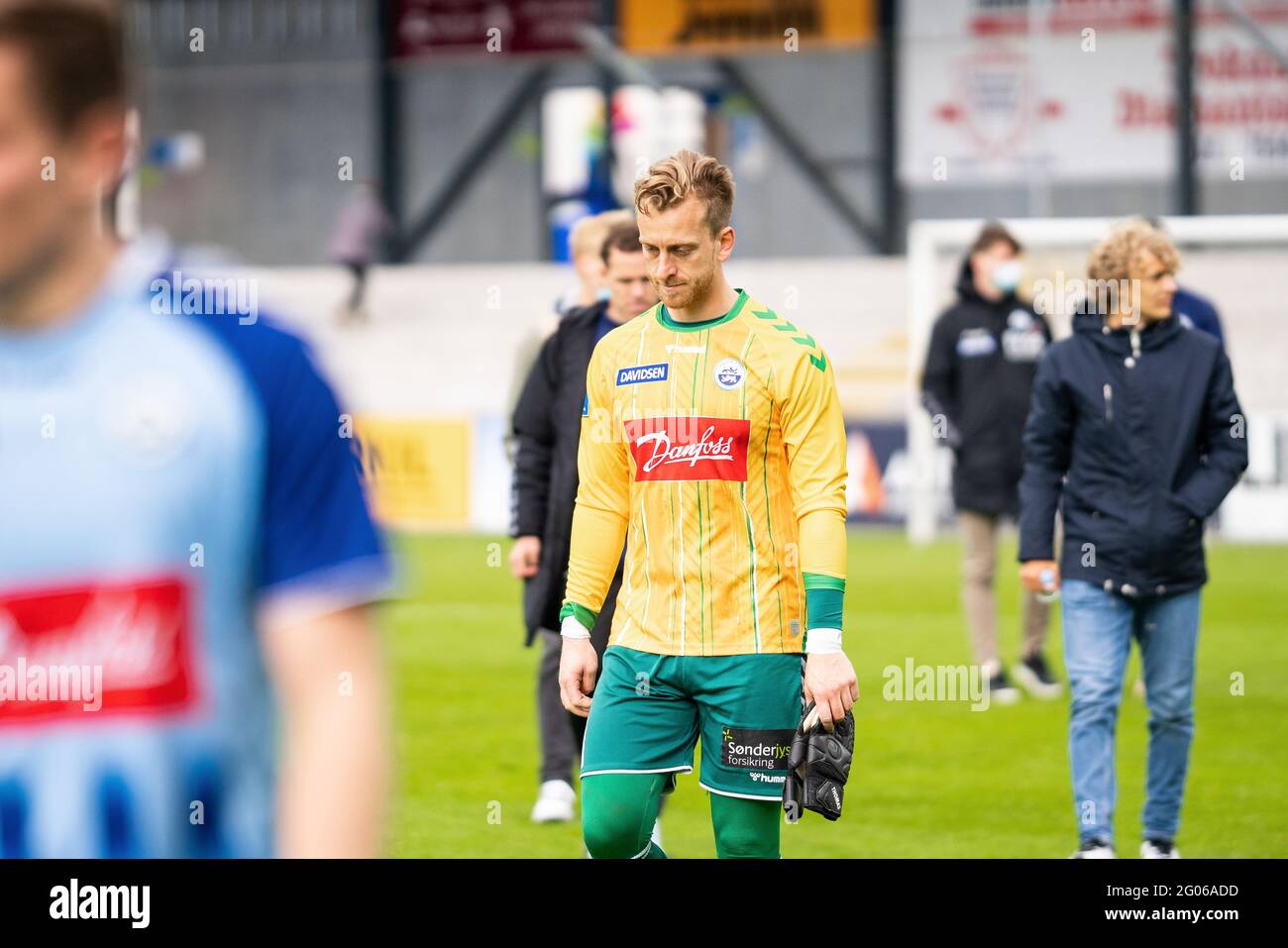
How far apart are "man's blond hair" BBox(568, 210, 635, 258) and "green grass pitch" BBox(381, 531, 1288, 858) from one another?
201cm

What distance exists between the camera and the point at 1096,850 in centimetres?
616

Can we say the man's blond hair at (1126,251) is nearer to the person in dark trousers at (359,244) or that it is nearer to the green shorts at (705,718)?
the green shorts at (705,718)

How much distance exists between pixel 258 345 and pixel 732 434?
2.39 meters

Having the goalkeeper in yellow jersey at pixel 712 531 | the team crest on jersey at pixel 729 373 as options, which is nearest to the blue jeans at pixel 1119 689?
the goalkeeper in yellow jersey at pixel 712 531

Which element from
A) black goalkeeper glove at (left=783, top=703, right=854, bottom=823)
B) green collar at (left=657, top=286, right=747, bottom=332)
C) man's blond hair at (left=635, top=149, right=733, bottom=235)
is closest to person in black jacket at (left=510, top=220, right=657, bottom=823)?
green collar at (left=657, top=286, right=747, bottom=332)

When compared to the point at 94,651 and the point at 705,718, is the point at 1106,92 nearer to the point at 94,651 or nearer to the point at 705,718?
the point at 705,718

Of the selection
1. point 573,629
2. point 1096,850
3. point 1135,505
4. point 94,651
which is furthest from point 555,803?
point 94,651

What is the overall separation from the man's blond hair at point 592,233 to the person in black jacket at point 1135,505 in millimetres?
1561

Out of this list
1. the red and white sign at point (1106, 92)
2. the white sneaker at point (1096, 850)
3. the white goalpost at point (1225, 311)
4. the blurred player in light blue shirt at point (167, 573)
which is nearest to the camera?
the blurred player in light blue shirt at point (167, 573)

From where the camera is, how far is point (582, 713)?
4.71m

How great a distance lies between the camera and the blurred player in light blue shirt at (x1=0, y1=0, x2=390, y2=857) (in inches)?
83.2

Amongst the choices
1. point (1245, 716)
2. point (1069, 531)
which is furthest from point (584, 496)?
point (1245, 716)

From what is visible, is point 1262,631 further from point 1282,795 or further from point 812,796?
point 812,796

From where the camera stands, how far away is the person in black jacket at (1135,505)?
20.5ft
